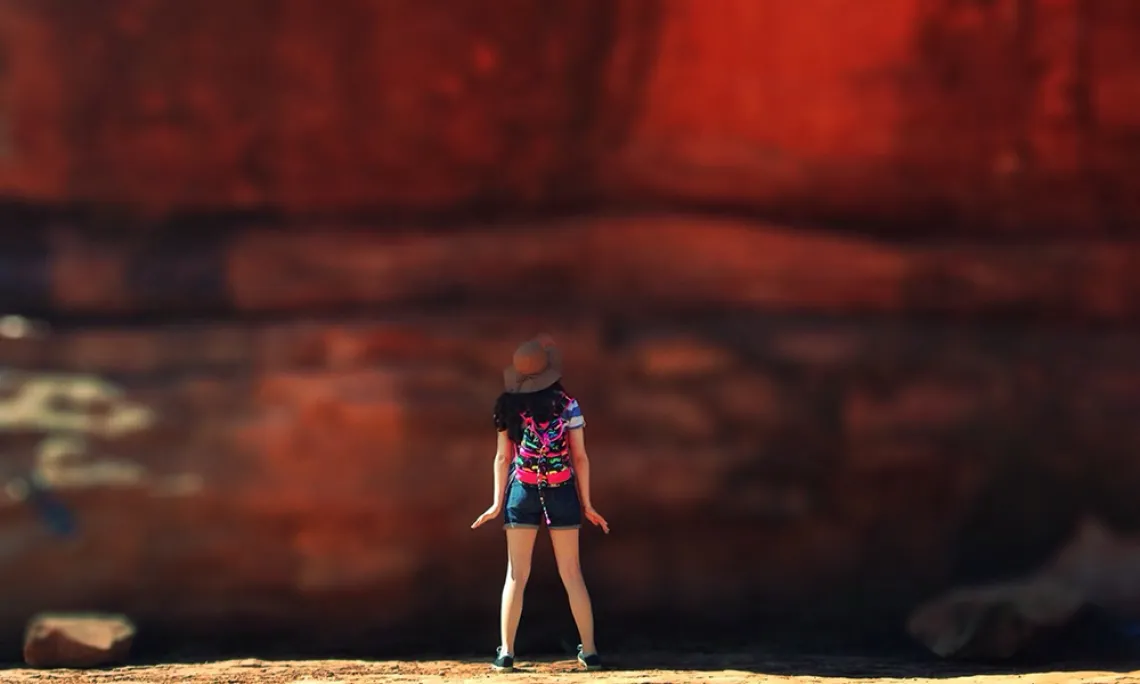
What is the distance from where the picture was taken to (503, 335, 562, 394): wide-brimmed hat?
4703 millimetres

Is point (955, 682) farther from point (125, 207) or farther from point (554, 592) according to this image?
point (125, 207)

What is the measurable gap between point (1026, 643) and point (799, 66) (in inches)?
91.1

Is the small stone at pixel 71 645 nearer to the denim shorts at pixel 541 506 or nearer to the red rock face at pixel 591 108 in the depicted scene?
the denim shorts at pixel 541 506

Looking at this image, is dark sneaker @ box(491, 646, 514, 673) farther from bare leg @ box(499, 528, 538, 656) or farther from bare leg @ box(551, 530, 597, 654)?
bare leg @ box(551, 530, 597, 654)

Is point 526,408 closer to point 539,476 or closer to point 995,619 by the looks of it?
point 539,476

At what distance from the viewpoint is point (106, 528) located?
5176mm

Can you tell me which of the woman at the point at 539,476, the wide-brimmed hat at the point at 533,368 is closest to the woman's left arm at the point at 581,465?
the woman at the point at 539,476

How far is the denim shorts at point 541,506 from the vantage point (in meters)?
4.67

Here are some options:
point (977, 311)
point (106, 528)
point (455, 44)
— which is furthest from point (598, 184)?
point (106, 528)

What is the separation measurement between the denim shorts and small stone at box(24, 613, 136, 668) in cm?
149

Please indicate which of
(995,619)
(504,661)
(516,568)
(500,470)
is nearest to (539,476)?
(500,470)

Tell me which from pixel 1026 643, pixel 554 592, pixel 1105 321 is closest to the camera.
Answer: pixel 1026 643

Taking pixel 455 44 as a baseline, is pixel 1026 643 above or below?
below

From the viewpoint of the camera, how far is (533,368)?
185 inches
